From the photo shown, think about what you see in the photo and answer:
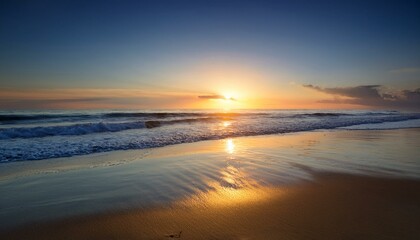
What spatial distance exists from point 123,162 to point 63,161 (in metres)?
1.91

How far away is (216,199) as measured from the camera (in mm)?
4348

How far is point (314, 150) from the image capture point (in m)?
9.23

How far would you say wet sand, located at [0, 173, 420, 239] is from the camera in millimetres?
3129

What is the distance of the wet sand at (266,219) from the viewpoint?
3.13m

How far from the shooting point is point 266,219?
355cm

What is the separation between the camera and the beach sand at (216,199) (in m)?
3.23

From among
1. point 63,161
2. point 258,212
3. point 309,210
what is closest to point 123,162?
point 63,161

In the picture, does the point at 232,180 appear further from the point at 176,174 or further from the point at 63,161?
the point at 63,161

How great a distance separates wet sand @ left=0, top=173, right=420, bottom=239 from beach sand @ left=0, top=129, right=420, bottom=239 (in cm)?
1

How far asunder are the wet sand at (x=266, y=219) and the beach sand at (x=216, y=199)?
12 millimetres

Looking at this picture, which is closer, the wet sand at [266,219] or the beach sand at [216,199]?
the wet sand at [266,219]

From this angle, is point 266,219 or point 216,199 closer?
point 266,219

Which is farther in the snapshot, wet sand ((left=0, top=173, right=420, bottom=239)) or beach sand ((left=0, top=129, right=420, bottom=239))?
beach sand ((left=0, top=129, right=420, bottom=239))

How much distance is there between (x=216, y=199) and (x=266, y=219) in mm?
1019
